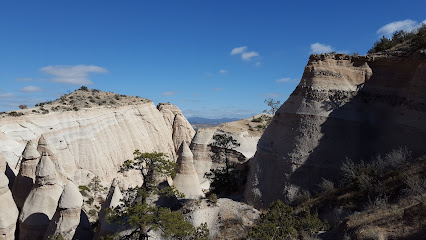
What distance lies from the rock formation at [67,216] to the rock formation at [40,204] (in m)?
1.19

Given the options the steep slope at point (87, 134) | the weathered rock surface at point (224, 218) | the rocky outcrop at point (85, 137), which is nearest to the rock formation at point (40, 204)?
the rocky outcrop at point (85, 137)

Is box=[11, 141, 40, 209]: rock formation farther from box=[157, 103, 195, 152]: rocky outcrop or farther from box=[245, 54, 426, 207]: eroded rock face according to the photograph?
box=[157, 103, 195, 152]: rocky outcrop

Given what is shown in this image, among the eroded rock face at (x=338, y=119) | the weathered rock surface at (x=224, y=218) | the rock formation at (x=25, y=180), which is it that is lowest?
the weathered rock surface at (x=224, y=218)

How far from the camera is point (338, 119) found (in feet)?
51.3

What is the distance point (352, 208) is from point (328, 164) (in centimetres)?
379

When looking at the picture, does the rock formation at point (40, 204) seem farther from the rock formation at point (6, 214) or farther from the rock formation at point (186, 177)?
the rock formation at point (186, 177)

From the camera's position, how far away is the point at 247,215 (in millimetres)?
13359

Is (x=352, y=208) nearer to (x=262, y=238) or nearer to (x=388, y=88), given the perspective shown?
(x=262, y=238)

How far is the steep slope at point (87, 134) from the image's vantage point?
72.3 feet

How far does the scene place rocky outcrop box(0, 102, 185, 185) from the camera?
2148 centimetres

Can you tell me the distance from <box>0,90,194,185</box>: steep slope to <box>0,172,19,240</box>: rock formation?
4717 mm

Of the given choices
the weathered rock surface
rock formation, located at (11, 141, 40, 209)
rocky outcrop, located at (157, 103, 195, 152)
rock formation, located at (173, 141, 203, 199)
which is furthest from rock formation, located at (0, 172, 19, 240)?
rocky outcrop, located at (157, 103, 195, 152)

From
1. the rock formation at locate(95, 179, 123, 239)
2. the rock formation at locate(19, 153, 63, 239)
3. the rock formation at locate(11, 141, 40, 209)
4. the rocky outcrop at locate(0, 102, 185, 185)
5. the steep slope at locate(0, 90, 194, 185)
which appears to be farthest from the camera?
the steep slope at locate(0, 90, 194, 185)

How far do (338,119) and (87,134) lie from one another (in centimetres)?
2386
